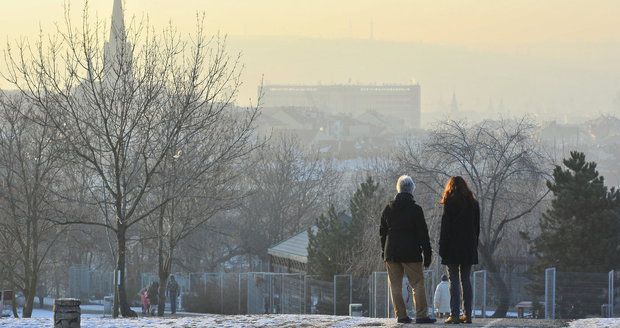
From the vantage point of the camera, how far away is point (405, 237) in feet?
58.7

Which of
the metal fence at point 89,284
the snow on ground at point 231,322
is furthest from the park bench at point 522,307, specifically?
the metal fence at point 89,284

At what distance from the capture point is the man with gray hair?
58.3ft

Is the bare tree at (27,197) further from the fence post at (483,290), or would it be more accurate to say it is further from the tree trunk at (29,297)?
the fence post at (483,290)

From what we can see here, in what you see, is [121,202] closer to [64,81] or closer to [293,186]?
[64,81]

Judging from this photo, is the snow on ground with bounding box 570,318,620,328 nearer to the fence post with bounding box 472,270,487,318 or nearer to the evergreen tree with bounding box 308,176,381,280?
the fence post with bounding box 472,270,487,318

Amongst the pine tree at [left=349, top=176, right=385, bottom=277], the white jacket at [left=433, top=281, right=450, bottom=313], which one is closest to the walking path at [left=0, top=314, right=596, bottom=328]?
the white jacket at [left=433, top=281, right=450, bottom=313]

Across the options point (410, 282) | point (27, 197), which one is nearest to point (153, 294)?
point (27, 197)

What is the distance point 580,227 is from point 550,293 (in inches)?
216

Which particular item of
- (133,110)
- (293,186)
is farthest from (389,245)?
(293,186)

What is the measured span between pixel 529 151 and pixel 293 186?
53.6 metres

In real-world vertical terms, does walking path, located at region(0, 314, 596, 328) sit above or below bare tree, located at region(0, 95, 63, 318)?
below

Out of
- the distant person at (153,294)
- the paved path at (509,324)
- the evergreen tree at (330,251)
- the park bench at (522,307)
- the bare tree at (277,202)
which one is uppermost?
the bare tree at (277,202)

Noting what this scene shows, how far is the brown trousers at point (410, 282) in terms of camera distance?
1811cm

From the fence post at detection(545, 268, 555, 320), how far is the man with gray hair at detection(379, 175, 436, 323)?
1941 centimetres
